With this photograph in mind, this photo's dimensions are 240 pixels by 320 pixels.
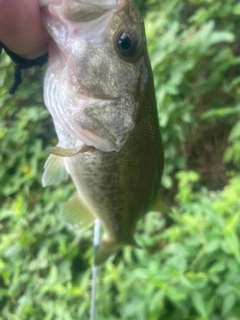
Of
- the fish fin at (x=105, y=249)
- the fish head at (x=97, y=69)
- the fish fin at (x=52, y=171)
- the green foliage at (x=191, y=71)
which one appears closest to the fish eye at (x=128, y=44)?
the fish head at (x=97, y=69)

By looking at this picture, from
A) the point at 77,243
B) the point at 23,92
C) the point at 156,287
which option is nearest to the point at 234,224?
the point at 156,287

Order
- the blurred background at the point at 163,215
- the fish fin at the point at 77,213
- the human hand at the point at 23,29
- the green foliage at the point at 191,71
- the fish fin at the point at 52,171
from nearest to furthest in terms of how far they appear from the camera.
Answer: the human hand at the point at 23,29 < the fish fin at the point at 52,171 < the fish fin at the point at 77,213 < the blurred background at the point at 163,215 < the green foliage at the point at 191,71

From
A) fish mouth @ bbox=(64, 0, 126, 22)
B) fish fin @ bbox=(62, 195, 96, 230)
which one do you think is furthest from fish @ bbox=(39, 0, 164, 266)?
fish fin @ bbox=(62, 195, 96, 230)

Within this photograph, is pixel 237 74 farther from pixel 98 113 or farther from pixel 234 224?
pixel 98 113

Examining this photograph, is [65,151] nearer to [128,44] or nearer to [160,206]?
[128,44]

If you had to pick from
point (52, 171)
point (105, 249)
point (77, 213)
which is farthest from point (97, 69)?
point (105, 249)

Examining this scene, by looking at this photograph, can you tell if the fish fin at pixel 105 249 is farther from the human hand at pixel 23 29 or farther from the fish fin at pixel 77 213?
the human hand at pixel 23 29
